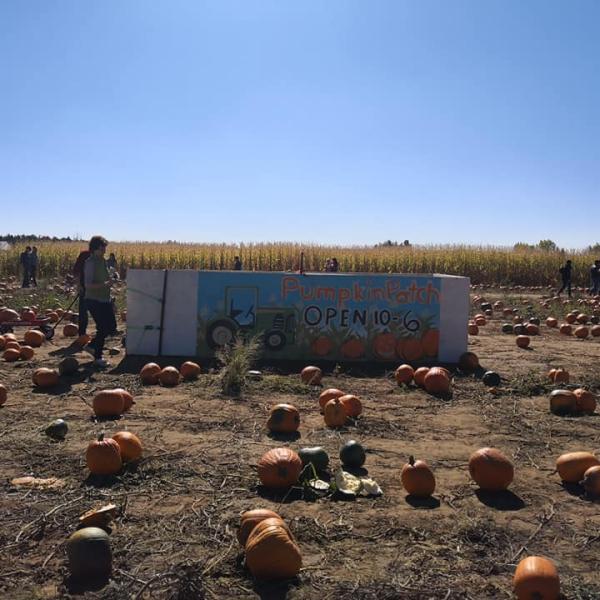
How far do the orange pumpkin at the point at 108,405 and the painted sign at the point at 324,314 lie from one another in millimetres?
3532

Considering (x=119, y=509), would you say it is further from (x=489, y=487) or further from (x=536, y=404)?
(x=536, y=404)

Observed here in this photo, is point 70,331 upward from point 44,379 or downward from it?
upward

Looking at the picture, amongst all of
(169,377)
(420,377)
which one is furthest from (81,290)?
(420,377)

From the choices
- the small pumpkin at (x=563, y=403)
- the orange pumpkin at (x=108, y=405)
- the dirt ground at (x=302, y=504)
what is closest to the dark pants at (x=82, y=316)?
the dirt ground at (x=302, y=504)

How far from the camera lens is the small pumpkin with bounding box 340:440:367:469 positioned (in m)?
5.31

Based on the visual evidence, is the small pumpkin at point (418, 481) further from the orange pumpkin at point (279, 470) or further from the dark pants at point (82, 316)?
the dark pants at point (82, 316)

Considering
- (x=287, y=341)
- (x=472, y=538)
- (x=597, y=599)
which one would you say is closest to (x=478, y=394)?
(x=287, y=341)

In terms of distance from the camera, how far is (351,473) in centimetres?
520

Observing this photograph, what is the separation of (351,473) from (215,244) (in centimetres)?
3572

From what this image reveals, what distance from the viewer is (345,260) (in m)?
35.6

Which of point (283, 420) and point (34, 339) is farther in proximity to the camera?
point (34, 339)

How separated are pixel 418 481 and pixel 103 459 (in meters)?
2.34

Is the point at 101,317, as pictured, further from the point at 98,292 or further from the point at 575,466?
the point at 575,466

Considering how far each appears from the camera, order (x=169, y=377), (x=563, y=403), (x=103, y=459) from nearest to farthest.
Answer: (x=103, y=459)
(x=563, y=403)
(x=169, y=377)
